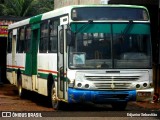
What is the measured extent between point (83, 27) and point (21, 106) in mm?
4242

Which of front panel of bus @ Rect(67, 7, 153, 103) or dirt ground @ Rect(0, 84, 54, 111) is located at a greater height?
front panel of bus @ Rect(67, 7, 153, 103)

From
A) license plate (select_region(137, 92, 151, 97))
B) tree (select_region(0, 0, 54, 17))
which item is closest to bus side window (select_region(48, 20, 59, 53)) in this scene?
license plate (select_region(137, 92, 151, 97))

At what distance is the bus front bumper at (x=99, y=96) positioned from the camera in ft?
43.5

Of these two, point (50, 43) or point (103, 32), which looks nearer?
point (103, 32)

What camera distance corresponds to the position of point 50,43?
50.8 ft

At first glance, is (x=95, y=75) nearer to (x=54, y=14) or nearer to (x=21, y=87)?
(x=54, y=14)

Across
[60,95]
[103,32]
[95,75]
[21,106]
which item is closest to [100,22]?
[103,32]

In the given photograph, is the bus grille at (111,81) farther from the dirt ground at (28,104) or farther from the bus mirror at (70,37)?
the dirt ground at (28,104)

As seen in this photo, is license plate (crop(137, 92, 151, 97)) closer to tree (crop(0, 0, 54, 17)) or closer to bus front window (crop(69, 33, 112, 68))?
bus front window (crop(69, 33, 112, 68))

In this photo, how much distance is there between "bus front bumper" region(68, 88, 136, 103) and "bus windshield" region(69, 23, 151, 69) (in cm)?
65

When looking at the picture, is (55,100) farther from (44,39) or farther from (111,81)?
(111,81)

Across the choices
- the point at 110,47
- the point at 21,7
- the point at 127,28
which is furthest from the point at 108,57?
the point at 21,7

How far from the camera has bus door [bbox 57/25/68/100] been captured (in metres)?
13.8

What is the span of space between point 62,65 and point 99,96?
1.43 m
